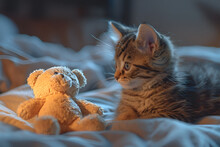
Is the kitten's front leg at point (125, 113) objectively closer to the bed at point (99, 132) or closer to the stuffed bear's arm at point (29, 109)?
the bed at point (99, 132)

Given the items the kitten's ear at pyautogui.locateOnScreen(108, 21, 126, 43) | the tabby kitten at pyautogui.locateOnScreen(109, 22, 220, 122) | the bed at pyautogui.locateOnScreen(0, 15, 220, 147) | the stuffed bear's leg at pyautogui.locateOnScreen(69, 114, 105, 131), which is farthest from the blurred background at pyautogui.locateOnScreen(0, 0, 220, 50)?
the stuffed bear's leg at pyautogui.locateOnScreen(69, 114, 105, 131)

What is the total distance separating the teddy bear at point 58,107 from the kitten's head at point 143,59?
0.21m

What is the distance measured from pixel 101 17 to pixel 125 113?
187 cm

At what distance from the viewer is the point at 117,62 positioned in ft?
4.00

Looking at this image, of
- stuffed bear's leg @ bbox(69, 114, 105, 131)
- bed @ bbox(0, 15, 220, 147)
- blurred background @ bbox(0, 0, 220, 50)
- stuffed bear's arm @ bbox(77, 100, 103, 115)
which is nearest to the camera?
bed @ bbox(0, 15, 220, 147)

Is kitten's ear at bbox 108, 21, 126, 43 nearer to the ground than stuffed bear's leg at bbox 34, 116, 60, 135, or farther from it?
farther from it

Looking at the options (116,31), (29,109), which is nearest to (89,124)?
(29,109)

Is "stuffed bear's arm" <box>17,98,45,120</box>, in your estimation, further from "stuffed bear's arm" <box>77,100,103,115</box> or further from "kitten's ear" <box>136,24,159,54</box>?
"kitten's ear" <box>136,24,159,54</box>

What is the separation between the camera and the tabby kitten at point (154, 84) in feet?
A: 3.67

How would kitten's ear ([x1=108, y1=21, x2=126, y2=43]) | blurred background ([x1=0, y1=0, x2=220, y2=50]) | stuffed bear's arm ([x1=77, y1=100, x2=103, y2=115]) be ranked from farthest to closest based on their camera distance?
blurred background ([x1=0, y1=0, x2=220, y2=50]) → kitten's ear ([x1=108, y1=21, x2=126, y2=43]) → stuffed bear's arm ([x1=77, y1=100, x2=103, y2=115])

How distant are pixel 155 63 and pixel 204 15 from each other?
6.83 ft

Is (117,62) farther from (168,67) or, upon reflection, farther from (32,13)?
(32,13)

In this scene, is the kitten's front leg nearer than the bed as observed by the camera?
No

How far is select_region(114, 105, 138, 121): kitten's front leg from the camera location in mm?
1122
